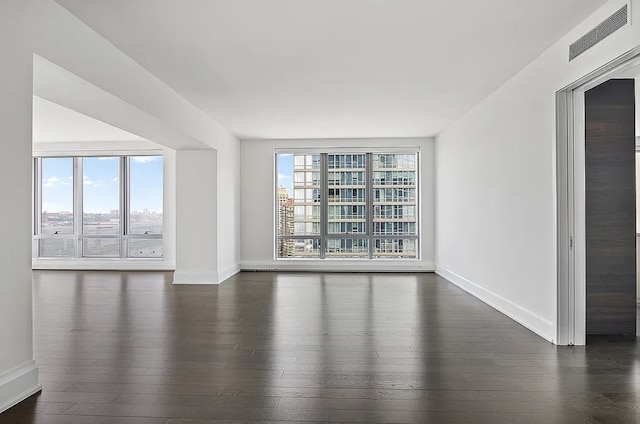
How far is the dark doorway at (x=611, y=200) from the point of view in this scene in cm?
422

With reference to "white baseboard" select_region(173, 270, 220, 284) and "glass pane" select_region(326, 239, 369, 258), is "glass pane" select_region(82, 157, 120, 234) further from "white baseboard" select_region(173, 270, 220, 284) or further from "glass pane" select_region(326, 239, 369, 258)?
"glass pane" select_region(326, 239, 369, 258)

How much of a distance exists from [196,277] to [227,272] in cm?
69

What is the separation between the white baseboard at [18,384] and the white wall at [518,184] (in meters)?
4.10

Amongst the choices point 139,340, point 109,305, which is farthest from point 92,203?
point 139,340

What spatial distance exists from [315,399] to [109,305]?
4050mm

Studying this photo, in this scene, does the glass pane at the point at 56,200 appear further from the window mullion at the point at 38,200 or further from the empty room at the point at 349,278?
the empty room at the point at 349,278

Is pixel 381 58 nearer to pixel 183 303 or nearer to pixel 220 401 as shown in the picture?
pixel 220 401

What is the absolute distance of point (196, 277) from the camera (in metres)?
7.67

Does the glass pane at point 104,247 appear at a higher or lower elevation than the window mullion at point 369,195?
lower

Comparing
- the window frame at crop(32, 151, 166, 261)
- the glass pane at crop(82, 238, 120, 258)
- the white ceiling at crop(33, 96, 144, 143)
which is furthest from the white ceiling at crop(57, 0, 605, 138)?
the glass pane at crop(82, 238, 120, 258)

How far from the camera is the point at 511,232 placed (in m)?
5.15

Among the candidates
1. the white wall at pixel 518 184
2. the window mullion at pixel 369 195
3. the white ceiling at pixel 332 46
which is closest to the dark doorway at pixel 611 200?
the white wall at pixel 518 184

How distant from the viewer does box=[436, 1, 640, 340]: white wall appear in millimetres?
4062

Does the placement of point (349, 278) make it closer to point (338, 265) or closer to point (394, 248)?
point (338, 265)
